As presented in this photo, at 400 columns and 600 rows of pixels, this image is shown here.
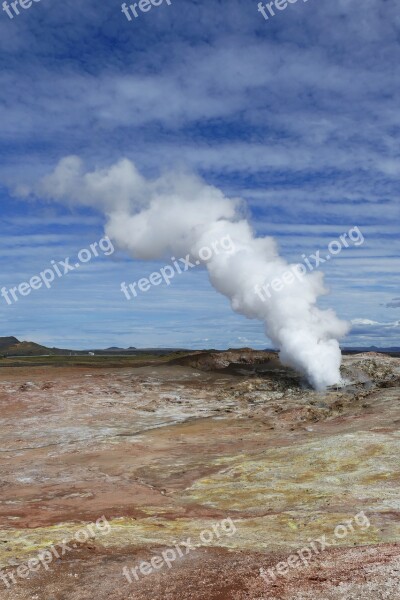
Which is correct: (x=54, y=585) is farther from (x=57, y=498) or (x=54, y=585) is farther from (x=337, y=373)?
(x=337, y=373)

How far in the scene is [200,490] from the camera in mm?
25766

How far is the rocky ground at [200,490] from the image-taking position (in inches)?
579

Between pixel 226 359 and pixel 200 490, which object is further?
pixel 226 359

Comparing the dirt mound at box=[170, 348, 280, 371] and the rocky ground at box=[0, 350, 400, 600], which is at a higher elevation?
the dirt mound at box=[170, 348, 280, 371]

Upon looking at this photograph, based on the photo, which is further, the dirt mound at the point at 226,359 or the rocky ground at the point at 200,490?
the dirt mound at the point at 226,359

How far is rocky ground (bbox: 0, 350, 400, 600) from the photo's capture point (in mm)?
14703

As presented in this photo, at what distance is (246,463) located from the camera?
98.7ft

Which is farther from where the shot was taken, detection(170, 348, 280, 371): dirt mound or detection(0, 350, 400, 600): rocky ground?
detection(170, 348, 280, 371): dirt mound

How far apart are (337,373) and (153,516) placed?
40.3m

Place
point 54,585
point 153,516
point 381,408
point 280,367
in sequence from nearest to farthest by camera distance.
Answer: point 54,585 < point 153,516 < point 381,408 < point 280,367

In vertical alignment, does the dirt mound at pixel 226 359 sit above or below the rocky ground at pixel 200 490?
above

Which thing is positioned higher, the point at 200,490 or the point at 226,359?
the point at 226,359

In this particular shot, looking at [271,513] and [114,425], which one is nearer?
[271,513]

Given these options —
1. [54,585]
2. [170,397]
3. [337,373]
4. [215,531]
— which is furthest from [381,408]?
[54,585]
